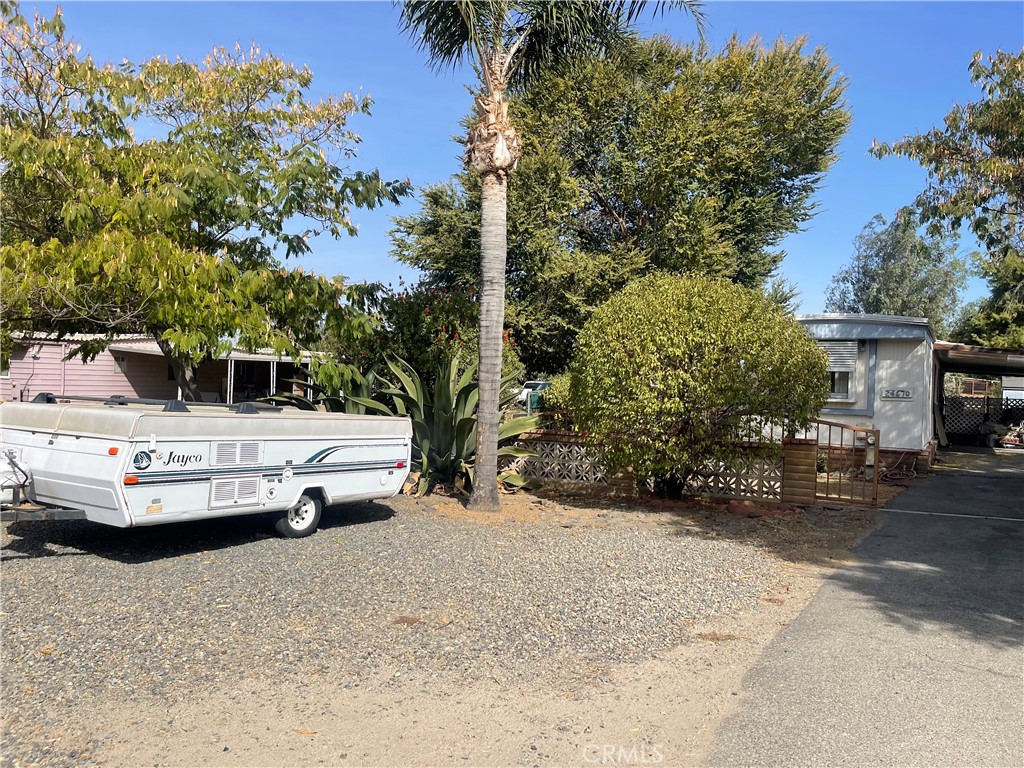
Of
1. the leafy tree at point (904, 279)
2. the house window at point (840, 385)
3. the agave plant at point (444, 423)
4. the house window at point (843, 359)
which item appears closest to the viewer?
the agave plant at point (444, 423)

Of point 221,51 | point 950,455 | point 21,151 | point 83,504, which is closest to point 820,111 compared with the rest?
point 950,455

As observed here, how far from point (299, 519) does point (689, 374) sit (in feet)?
17.5

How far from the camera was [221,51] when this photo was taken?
1158cm

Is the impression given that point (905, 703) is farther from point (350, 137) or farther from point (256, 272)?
point (350, 137)

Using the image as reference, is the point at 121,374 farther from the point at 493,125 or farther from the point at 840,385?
the point at 840,385

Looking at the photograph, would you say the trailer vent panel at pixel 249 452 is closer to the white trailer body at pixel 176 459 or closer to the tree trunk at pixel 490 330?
the white trailer body at pixel 176 459

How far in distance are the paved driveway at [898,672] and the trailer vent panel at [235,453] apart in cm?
493

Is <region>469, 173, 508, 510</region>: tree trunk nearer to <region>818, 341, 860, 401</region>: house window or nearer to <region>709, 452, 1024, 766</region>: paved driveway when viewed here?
<region>709, 452, 1024, 766</region>: paved driveway

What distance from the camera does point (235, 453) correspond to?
7.33 m

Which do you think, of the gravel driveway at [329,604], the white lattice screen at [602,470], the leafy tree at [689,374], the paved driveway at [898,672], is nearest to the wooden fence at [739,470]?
the white lattice screen at [602,470]

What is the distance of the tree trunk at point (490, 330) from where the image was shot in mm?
10055

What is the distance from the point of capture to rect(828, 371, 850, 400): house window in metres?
16.4

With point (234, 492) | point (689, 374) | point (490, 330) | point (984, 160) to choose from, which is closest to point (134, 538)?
point (234, 492)

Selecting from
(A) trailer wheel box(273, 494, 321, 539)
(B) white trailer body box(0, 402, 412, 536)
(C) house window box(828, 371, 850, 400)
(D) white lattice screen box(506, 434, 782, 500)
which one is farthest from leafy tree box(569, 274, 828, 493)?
(C) house window box(828, 371, 850, 400)
